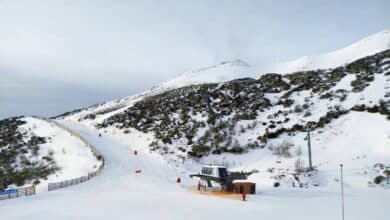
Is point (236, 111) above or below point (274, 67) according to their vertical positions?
below

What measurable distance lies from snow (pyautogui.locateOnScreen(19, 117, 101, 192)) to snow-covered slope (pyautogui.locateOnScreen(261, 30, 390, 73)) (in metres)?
71.6

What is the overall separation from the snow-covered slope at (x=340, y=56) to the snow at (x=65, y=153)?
2818 inches

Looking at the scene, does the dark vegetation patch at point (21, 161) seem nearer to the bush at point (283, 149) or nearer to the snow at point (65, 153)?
the snow at point (65, 153)

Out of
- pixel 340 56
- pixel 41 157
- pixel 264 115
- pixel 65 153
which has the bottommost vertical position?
pixel 41 157

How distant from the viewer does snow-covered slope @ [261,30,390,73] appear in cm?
11186

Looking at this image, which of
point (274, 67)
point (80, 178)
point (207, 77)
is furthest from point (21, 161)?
point (274, 67)

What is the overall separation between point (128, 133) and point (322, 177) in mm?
35516

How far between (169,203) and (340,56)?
106 m

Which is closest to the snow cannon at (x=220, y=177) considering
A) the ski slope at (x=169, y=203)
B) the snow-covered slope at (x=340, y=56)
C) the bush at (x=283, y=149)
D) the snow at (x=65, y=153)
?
the ski slope at (x=169, y=203)

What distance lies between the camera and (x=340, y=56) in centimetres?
12150

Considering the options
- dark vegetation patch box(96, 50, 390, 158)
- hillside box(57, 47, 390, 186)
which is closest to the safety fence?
hillside box(57, 47, 390, 186)

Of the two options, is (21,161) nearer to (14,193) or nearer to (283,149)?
(14,193)

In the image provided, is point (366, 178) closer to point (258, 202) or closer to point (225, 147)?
point (258, 202)

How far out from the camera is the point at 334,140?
46.5 m
